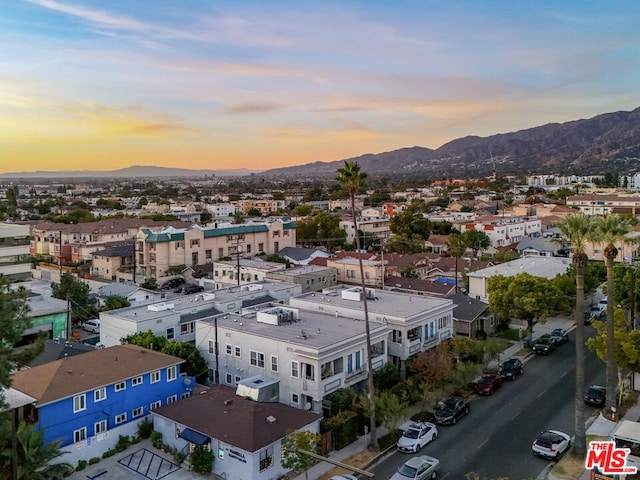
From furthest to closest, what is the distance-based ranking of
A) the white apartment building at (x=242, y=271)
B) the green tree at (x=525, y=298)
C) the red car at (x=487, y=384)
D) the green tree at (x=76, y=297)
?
the white apartment building at (x=242, y=271) → the green tree at (x=76, y=297) → the green tree at (x=525, y=298) → the red car at (x=487, y=384)

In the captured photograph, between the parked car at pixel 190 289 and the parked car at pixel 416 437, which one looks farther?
the parked car at pixel 190 289

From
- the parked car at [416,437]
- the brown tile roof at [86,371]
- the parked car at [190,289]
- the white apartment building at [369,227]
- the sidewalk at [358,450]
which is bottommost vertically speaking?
the sidewalk at [358,450]

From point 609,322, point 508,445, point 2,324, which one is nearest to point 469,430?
point 508,445

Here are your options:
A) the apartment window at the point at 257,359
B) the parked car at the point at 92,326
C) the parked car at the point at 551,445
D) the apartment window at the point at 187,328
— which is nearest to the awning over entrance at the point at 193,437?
the apartment window at the point at 257,359

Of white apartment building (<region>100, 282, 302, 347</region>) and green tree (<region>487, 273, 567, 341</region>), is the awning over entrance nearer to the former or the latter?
white apartment building (<region>100, 282, 302, 347</region>)

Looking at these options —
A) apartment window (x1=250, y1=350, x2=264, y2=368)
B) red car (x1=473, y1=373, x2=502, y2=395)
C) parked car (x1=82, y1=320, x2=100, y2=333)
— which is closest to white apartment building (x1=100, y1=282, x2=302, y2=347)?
apartment window (x1=250, y1=350, x2=264, y2=368)

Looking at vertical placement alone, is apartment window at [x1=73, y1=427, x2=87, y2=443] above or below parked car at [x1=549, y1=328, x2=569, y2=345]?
above

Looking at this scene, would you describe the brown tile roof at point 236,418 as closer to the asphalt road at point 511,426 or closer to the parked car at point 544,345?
the asphalt road at point 511,426
